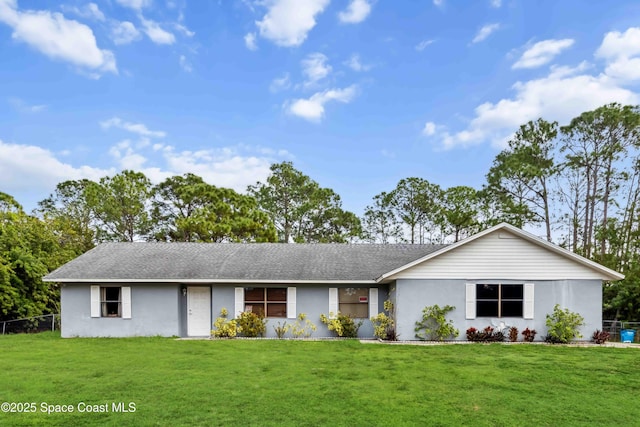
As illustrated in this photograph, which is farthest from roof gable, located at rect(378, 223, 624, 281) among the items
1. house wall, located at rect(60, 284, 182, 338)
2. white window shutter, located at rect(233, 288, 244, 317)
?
house wall, located at rect(60, 284, 182, 338)

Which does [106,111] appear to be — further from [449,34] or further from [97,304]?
[449,34]

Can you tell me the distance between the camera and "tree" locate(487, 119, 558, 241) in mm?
26938

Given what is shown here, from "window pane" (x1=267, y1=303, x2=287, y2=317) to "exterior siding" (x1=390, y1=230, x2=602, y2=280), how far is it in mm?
4326

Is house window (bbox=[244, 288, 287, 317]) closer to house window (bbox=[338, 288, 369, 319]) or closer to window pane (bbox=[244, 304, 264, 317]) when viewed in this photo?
window pane (bbox=[244, 304, 264, 317])

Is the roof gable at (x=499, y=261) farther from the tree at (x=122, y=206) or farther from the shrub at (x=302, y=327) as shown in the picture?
the tree at (x=122, y=206)

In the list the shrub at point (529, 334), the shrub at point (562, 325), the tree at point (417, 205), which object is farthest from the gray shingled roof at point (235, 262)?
the tree at point (417, 205)

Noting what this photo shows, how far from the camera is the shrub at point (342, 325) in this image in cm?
1506

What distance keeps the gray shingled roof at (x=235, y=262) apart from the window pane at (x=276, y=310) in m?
1.10

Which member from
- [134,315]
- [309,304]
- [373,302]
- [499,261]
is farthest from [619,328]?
[134,315]

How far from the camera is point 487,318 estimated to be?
14.1 meters

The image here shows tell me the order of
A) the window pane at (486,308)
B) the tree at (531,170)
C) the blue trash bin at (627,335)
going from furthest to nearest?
the tree at (531,170)
the blue trash bin at (627,335)
the window pane at (486,308)

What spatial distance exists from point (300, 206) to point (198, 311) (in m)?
18.7

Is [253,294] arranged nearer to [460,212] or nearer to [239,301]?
[239,301]

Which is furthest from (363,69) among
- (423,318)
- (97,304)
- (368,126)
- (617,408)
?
(617,408)
